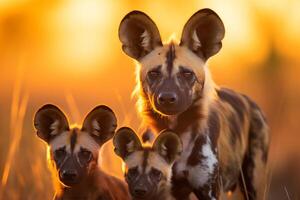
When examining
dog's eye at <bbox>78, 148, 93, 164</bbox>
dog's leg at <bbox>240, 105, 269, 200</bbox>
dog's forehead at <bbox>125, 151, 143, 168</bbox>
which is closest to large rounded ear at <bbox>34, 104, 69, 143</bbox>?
dog's eye at <bbox>78, 148, 93, 164</bbox>

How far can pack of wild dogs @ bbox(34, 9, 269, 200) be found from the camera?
9.51 metres

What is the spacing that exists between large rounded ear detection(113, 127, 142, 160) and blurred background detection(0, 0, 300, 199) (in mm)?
6169

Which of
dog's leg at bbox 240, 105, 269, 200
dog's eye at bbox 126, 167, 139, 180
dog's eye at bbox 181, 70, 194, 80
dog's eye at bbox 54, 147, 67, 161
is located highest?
dog's eye at bbox 181, 70, 194, 80

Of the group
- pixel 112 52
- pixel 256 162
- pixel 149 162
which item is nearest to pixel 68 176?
pixel 149 162

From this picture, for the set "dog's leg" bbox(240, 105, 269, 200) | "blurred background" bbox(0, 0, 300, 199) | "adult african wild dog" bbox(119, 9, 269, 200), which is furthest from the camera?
"blurred background" bbox(0, 0, 300, 199)

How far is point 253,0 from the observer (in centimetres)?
2033

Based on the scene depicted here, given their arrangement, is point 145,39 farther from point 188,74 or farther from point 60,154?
point 60,154

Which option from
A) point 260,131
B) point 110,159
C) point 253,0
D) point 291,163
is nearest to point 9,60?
point 253,0

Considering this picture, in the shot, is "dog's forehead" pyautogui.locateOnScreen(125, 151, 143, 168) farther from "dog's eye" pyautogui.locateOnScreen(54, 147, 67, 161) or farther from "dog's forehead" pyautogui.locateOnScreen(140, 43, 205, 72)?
"dog's forehead" pyautogui.locateOnScreen(140, 43, 205, 72)

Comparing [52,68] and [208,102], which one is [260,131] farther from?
[52,68]

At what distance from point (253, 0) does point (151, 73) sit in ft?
35.7

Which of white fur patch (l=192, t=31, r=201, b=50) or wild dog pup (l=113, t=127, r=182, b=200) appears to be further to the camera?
white fur patch (l=192, t=31, r=201, b=50)

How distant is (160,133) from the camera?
31.3ft

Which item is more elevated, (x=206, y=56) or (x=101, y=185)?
(x=206, y=56)
